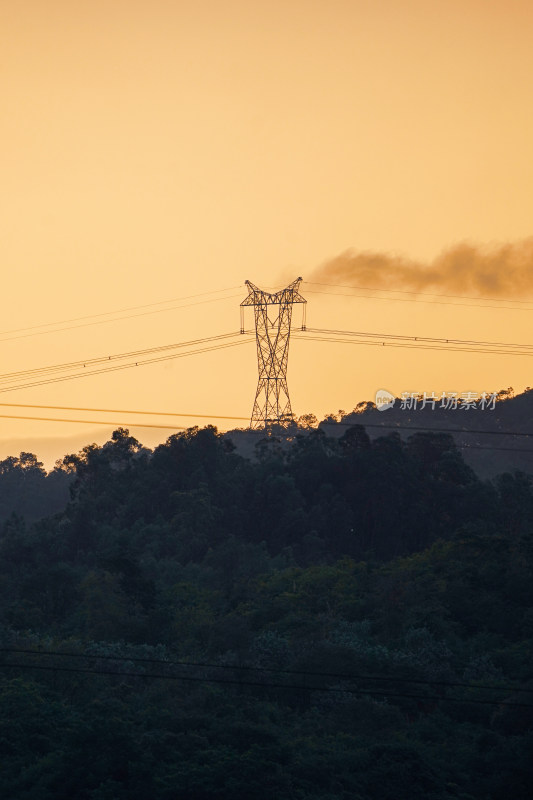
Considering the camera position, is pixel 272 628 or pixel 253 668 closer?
pixel 253 668

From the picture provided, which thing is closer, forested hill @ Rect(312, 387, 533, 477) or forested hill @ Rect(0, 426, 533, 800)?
forested hill @ Rect(0, 426, 533, 800)

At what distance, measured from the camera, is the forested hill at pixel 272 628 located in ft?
131

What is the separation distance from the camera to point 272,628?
57250mm

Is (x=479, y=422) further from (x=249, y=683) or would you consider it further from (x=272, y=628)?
(x=249, y=683)

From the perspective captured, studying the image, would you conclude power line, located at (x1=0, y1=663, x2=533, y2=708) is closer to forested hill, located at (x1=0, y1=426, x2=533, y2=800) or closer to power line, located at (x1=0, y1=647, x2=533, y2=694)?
forested hill, located at (x1=0, y1=426, x2=533, y2=800)

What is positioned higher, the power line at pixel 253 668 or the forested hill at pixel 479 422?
the forested hill at pixel 479 422

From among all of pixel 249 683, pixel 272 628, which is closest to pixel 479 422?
pixel 272 628

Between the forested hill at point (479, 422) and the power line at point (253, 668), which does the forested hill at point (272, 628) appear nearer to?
the power line at point (253, 668)

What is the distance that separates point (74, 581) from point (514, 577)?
887 inches

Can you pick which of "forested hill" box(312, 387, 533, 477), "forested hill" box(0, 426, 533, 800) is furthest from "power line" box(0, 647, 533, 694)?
"forested hill" box(312, 387, 533, 477)

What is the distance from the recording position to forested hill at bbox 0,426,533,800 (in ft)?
131

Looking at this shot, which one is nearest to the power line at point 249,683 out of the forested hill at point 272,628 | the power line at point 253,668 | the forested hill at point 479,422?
the forested hill at point 272,628

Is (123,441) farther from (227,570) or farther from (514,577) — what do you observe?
(514,577)

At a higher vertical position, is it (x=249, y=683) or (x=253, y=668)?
(x=253, y=668)
